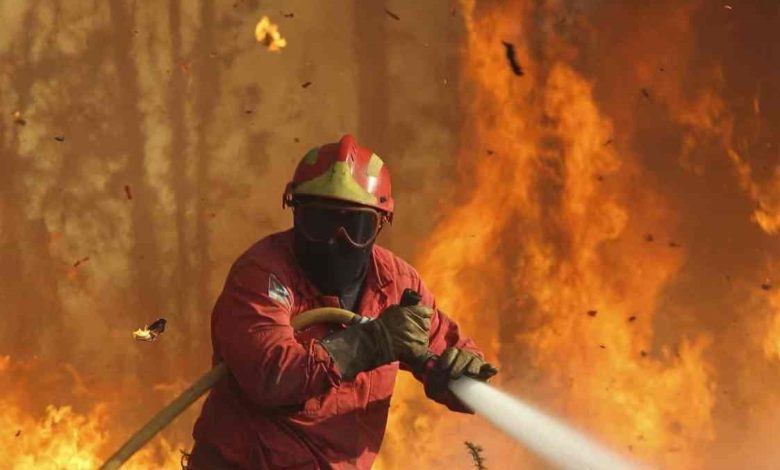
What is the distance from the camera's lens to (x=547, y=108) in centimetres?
475

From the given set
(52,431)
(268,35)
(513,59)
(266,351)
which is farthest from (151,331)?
(513,59)

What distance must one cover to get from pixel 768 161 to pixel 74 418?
13.5 ft

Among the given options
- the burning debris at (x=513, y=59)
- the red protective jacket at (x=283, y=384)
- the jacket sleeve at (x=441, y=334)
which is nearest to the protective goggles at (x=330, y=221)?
the red protective jacket at (x=283, y=384)

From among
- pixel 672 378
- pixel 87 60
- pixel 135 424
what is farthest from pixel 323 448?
pixel 672 378

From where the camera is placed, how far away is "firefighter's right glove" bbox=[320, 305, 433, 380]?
2.68 metres

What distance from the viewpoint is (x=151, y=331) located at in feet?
14.1

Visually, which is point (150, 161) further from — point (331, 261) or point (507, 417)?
point (507, 417)

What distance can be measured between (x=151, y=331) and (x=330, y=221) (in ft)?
6.03

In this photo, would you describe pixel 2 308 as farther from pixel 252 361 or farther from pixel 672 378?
pixel 672 378

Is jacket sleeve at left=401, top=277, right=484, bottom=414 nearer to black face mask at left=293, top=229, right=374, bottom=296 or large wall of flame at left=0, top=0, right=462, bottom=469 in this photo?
black face mask at left=293, top=229, right=374, bottom=296

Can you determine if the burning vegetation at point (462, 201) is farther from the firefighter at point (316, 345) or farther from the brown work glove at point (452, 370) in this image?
the brown work glove at point (452, 370)

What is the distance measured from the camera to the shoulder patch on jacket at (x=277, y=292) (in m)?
2.77

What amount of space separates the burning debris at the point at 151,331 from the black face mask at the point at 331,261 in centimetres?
165

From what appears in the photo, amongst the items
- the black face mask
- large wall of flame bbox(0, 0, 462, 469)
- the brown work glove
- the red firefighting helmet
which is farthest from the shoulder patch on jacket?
large wall of flame bbox(0, 0, 462, 469)
